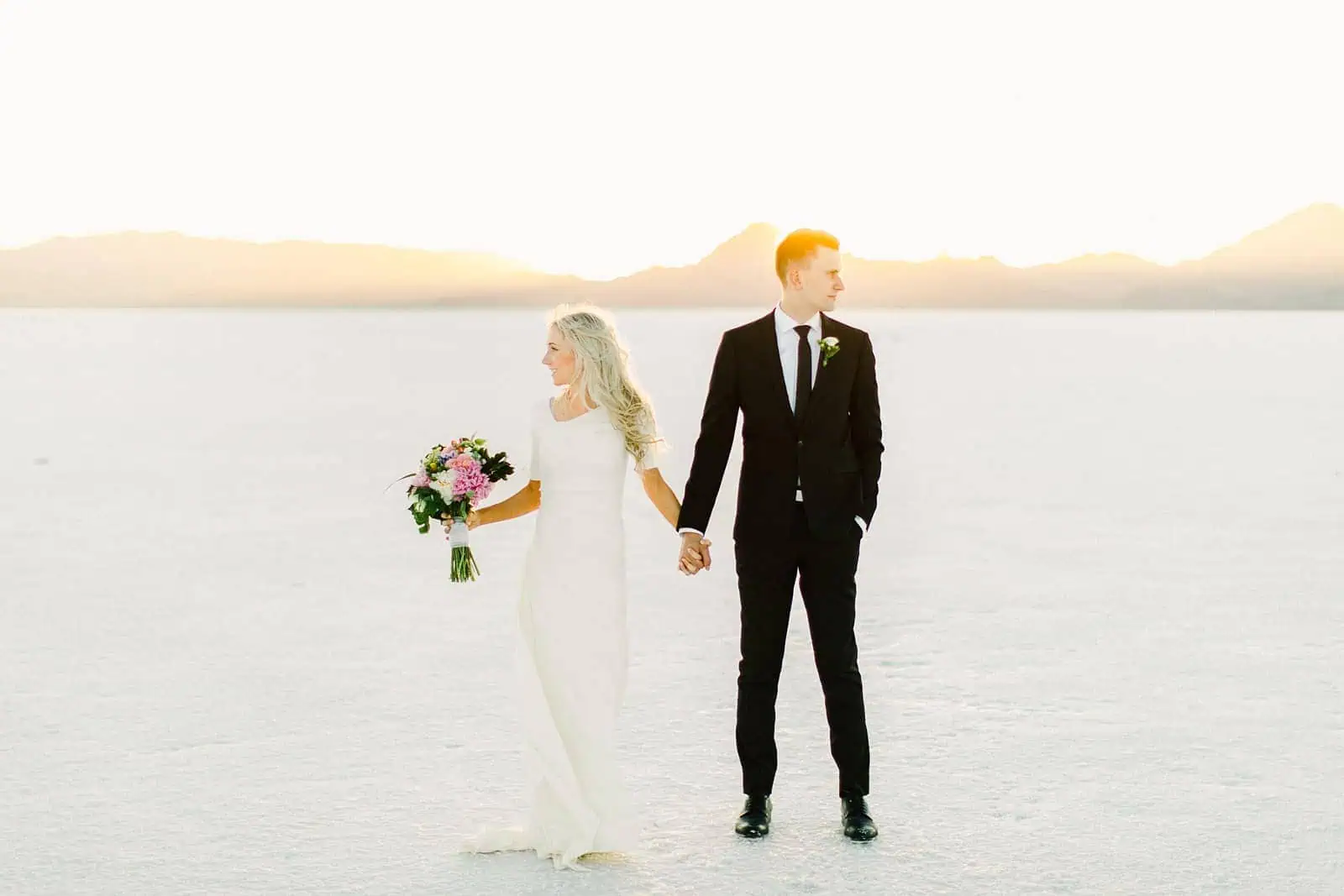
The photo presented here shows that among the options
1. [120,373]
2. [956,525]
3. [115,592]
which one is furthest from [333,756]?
[120,373]

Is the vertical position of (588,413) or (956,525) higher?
(588,413)

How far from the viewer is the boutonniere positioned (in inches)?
196

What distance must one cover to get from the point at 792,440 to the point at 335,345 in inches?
2422

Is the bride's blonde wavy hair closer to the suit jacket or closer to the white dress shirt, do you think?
the suit jacket

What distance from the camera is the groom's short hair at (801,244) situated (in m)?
5.01

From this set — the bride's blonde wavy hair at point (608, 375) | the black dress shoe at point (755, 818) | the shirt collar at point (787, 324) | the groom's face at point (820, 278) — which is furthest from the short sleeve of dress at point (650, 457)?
the black dress shoe at point (755, 818)

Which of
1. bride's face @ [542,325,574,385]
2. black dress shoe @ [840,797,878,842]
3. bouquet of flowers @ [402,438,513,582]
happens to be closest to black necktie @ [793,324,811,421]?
bride's face @ [542,325,574,385]

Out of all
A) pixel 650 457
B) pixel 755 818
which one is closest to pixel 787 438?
pixel 650 457

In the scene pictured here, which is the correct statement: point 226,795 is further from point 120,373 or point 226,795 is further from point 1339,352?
point 1339,352

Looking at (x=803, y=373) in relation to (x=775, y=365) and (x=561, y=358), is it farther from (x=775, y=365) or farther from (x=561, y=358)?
(x=561, y=358)

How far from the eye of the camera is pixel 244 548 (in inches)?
444

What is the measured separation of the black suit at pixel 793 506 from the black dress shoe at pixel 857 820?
0.05 meters

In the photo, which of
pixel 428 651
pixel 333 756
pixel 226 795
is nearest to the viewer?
pixel 226 795

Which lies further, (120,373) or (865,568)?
(120,373)
